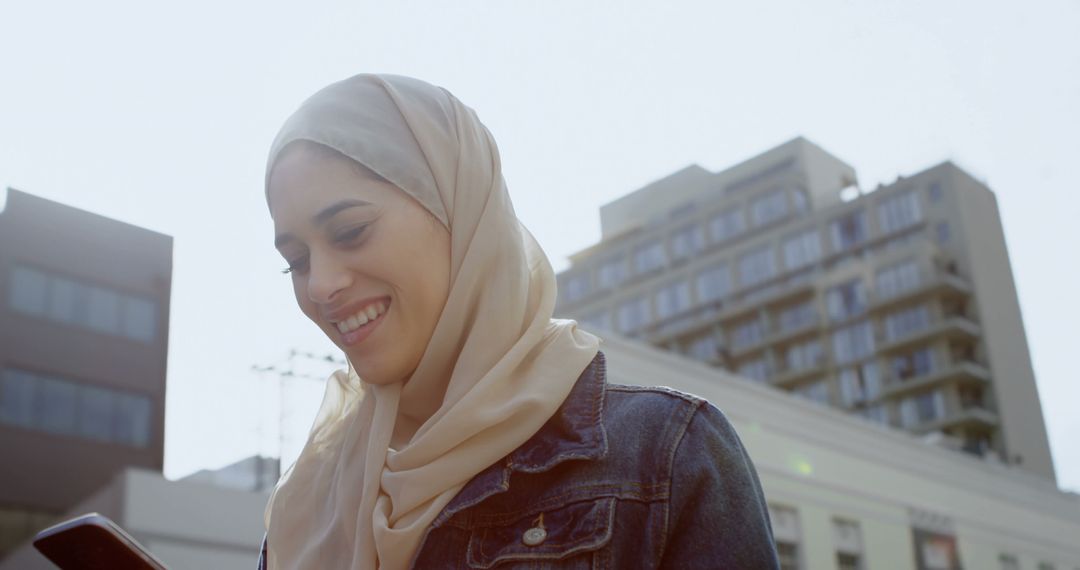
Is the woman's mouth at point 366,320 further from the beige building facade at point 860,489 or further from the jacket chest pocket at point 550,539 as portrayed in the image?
the beige building facade at point 860,489

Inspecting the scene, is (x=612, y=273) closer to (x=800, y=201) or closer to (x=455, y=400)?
(x=800, y=201)

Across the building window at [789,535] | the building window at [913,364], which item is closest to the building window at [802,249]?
the building window at [913,364]

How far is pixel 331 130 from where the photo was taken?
105 cm

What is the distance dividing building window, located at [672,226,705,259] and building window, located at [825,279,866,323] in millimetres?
4620

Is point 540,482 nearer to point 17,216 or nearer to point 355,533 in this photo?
point 355,533

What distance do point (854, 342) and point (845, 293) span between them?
143 cm

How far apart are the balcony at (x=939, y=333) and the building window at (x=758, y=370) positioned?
3496 millimetres

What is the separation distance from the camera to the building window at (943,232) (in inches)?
1241

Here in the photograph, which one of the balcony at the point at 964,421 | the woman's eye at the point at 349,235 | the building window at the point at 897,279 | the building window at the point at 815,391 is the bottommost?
the woman's eye at the point at 349,235

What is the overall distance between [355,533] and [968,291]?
106 ft

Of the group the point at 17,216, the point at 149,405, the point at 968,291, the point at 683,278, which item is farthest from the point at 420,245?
the point at 683,278

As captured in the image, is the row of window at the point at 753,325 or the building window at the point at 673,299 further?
the building window at the point at 673,299

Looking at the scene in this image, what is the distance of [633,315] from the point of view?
36.6 metres

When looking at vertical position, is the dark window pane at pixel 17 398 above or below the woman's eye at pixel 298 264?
above
